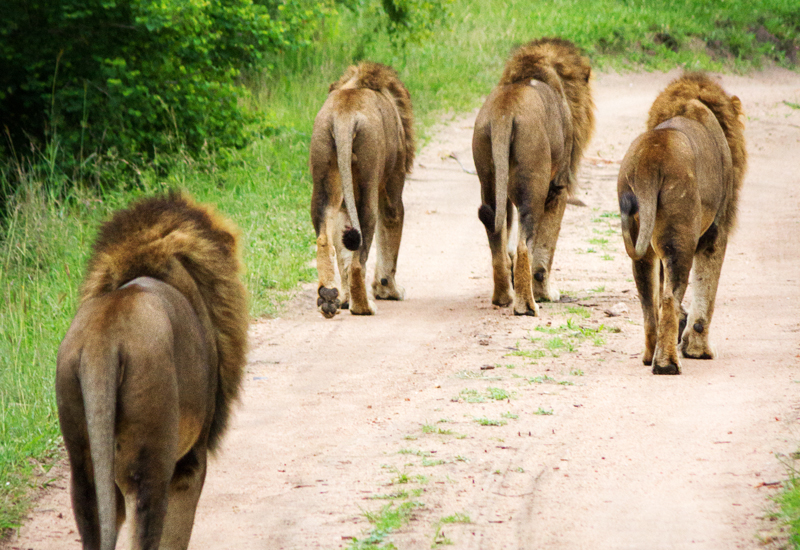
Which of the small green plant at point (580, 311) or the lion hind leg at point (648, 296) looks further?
the small green plant at point (580, 311)

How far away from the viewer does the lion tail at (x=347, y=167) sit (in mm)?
6977

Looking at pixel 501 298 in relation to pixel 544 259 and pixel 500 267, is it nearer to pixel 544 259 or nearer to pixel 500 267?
pixel 500 267

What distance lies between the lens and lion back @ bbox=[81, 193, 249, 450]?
3256mm

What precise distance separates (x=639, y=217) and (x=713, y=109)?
4.83ft

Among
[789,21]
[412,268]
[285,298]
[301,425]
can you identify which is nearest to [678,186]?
[301,425]

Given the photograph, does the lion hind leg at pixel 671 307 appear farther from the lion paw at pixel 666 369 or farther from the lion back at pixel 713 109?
the lion back at pixel 713 109

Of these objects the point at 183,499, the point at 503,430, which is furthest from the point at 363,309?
the point at 183,499

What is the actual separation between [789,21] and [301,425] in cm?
2514

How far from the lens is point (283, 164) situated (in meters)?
12.4

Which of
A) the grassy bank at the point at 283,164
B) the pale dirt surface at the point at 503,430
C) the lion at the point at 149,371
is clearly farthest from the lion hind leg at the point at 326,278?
the lion at the point at 149,371

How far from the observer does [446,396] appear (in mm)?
5488

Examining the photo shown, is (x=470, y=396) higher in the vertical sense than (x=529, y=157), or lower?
lower

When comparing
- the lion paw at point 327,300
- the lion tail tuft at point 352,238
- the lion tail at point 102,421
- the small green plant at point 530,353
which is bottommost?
the lion paw at point 327,300

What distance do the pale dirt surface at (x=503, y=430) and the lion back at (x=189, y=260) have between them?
0.82 metres
